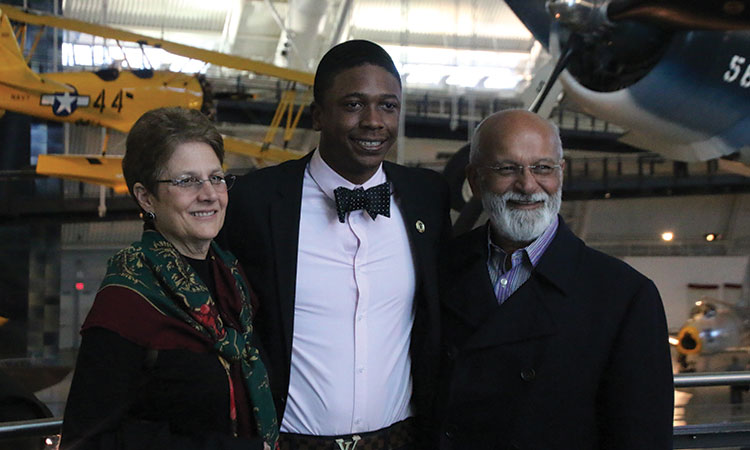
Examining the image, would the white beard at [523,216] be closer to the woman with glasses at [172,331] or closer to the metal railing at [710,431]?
the woman with glasses at [172,331]

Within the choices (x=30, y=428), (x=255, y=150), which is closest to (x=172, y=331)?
(x=30, y=428)

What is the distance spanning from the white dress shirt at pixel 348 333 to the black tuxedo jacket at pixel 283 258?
33 millimetres

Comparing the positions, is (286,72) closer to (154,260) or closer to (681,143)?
(681,143)

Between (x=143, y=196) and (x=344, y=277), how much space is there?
511 millimetres

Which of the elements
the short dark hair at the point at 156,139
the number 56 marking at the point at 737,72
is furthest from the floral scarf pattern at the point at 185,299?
the number 56 marking at the point at 737,72

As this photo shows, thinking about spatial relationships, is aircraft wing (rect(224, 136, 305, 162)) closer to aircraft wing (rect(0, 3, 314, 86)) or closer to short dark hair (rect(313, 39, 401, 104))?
aircraft wing (rect(0, 3, 314, 86))

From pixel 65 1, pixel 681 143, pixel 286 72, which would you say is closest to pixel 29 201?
pixel 286 72

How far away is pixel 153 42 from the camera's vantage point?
919 centimetres

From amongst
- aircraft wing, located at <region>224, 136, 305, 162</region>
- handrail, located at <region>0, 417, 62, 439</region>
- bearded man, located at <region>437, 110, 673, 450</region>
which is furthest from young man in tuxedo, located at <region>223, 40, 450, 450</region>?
aircraft wing, located at <region>224, 136, 305, 162</region>

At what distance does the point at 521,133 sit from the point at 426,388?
0.62m

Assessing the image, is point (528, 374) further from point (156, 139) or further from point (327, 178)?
point (156, 139)

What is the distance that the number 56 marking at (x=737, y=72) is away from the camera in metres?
5.35

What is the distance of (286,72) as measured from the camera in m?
9.90

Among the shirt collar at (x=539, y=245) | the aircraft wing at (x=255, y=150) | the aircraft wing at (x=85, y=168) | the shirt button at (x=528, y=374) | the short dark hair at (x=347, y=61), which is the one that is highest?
the aircraft wing at (x=255, y=150)
